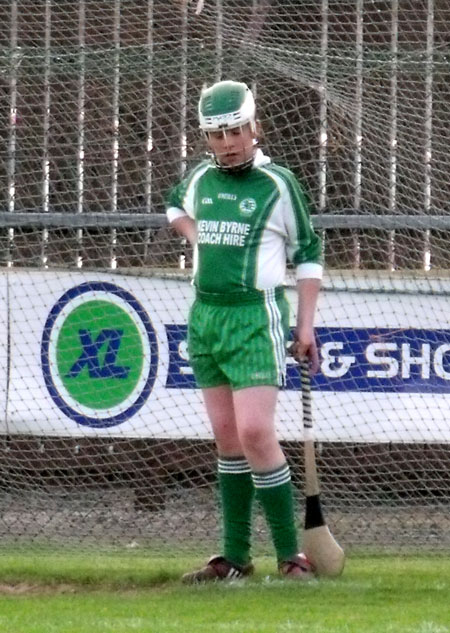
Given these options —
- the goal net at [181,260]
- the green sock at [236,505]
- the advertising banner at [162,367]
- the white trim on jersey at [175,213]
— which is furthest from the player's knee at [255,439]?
the advertising banner at [162,367]

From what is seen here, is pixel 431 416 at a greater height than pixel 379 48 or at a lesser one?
lesser

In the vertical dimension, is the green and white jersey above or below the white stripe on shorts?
above

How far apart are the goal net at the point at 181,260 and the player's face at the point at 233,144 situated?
163 cm

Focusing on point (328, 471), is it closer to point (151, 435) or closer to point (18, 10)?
point (151, 435)

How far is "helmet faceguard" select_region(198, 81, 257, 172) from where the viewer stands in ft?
19.1

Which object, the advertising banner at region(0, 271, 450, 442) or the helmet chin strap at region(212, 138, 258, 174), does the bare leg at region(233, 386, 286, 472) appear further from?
the advertising banner at region(0, 271, 450, 442)

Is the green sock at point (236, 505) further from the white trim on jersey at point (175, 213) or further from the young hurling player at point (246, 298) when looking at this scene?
the white trim on jersey at point (175, 213)

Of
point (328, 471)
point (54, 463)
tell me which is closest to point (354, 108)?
point (328, 471)

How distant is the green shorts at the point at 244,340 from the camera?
19.1 feet

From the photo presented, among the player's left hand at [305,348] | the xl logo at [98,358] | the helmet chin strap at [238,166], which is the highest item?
the helmet chin strap at [238,166]

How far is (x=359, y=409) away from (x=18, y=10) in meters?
2.95

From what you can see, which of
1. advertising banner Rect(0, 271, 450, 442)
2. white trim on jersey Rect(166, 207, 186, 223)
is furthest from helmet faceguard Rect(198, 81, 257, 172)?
advertising banner Rect(0, 271, 450, 442)

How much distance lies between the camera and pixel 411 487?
26.5ft

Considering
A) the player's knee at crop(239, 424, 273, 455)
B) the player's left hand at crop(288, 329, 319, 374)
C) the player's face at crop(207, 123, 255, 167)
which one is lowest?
the player's knee at crop(239, 424, 273, 455)
